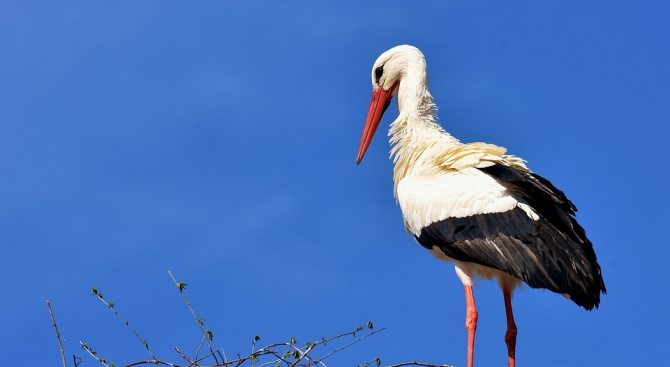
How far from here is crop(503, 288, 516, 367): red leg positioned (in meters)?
10.4

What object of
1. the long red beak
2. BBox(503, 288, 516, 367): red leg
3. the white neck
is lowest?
BBox(503, 288, 516, 367): red leg

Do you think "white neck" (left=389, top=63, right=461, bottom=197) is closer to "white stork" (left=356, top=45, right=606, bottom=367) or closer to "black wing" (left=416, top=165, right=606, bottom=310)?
"white stork" (left=356, top=45, right=606, bottom=367)

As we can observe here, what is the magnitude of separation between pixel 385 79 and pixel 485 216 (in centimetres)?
170

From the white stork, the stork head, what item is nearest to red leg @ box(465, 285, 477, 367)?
the white stork

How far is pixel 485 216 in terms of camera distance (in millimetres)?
10117

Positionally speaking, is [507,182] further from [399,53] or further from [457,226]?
[399,53]

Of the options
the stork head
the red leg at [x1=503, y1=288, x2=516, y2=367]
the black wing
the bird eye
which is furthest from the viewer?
the bird eye

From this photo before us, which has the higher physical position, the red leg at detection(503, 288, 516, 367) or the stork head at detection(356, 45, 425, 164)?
the stork head at detection(356, 45, 425, 164)

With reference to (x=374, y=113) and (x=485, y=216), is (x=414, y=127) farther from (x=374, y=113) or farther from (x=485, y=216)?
(x=485, y=216)

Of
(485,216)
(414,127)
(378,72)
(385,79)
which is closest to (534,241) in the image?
(485,216)

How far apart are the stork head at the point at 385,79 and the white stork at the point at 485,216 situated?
0.96 ft

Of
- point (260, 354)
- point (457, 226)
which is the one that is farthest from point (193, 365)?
point (457, 226)

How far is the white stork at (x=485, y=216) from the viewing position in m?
9.80

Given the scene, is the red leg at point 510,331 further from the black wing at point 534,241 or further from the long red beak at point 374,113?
the long red beak at point 374,113
